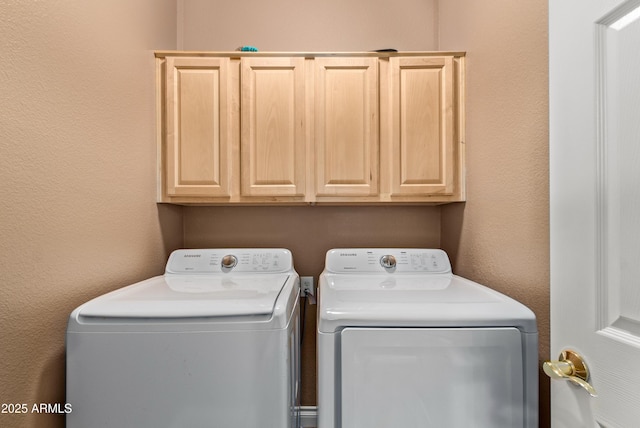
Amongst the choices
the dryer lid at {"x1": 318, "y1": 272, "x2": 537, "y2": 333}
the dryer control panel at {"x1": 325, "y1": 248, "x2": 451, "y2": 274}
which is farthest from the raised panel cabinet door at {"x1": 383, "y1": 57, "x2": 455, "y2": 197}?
the dryer lid at {"x1": 318, "y1": 272, "x2": 537, "y2": 333}

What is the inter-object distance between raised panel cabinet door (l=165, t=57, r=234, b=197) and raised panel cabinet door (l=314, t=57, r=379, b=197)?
492mm

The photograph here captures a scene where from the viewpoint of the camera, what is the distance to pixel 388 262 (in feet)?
5.33

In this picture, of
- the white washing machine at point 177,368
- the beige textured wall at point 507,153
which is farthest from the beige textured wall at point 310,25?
the white washing machine at point 177,368

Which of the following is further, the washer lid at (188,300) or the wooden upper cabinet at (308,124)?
the wooden upper cabinet at (308,124)

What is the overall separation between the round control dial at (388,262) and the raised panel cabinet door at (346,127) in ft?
1.15

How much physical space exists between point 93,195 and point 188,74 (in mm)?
824

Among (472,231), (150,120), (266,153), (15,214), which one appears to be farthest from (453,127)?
(15,214)

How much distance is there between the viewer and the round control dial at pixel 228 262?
164 cm

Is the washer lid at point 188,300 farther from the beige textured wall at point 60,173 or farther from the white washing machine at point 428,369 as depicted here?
the white washing machine at point 428,369

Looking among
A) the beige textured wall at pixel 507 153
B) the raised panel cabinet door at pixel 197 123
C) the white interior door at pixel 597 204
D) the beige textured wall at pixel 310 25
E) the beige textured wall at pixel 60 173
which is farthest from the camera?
the beige textured wall at pixel 310 25

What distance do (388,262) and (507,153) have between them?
0.75 meters

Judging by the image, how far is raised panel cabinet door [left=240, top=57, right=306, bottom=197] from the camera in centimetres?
161

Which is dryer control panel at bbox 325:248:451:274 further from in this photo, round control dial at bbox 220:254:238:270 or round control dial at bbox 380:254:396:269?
round control dial at bbox 220:254:238:270

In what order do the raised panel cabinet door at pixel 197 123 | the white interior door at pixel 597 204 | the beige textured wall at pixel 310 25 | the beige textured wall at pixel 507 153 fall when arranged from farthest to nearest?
1. the beige textured wall at pixel 310 25
2. the raised panel cabinet door at pixel 197 123
3. the beige textured wall at pixel 507 153
4. the white interior door at pixel 597 204
